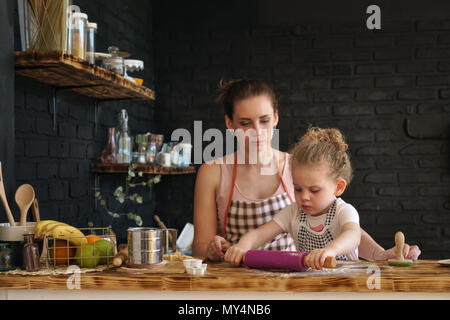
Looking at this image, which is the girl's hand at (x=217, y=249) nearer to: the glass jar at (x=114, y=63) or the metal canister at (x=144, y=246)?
the metal canister at (x=144, y=246)

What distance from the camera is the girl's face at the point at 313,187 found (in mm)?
1517

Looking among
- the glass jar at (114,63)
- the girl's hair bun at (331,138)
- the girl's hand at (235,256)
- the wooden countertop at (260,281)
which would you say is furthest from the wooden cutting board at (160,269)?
the glass jar at (114,63)

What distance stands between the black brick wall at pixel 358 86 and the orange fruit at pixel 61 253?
2.56 m

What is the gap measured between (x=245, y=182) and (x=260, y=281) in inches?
32.5

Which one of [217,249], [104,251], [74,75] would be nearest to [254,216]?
[217,249]

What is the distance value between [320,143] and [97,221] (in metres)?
1.56

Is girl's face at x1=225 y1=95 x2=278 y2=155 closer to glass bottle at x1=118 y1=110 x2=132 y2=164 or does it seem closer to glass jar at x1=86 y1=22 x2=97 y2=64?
glass jar at x1=86 y1=22 x2=97 y2=64

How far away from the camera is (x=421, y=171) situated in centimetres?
363

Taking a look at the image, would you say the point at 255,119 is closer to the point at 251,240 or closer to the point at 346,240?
the point at 251,240

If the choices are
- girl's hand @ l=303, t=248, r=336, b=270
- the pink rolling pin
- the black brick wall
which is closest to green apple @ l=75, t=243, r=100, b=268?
the pink rolling pin

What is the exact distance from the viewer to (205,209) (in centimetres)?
189
